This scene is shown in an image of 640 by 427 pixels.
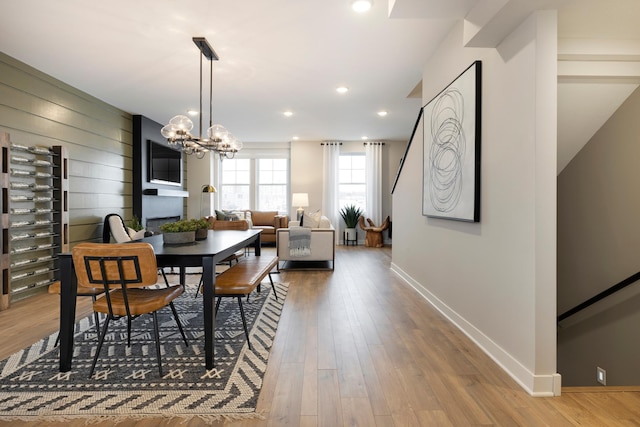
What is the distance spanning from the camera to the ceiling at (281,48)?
2150 mm

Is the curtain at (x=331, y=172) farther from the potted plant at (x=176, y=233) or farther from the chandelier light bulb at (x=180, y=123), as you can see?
the potted plant at (x=176, y=233)

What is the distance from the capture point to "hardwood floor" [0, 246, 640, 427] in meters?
1.58

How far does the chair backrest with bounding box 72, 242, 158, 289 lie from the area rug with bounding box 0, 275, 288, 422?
1.79ft

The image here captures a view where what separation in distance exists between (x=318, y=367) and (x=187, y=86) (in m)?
3.88

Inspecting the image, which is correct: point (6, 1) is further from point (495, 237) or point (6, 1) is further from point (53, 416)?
point (495, 237)

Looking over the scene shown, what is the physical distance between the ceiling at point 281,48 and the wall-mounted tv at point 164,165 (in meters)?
1.35

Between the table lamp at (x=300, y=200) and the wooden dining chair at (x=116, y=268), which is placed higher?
the table lamp at (x=300, y=200)

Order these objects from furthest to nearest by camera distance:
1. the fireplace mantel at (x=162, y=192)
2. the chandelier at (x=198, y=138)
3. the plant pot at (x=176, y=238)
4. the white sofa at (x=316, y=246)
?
1. the fireplace mantel at (x=162, y=192)
2. the white sofa at (x=316, y=246)
3. the chandelier at (x=198, y=138)
4. the plant pot at (x=176, y=238)

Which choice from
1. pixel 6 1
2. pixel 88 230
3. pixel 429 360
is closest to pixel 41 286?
pixel 88 230

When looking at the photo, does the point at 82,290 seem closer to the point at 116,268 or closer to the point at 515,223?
the point at 116,268

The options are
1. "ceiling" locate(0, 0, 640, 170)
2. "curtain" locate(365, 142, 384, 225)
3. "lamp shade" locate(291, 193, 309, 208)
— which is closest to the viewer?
"ceiling" locate(0, 0, 640, 170)

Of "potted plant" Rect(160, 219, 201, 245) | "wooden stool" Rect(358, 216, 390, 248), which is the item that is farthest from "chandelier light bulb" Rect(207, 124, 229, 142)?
"wooden stool" Rect(358, 216, 390, 248)

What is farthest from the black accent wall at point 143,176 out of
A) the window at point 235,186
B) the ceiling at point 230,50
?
the window at point 235,186

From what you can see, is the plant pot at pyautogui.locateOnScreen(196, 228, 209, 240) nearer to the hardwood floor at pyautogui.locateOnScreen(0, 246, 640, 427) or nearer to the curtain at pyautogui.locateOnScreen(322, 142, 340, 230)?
the hardwood floor at pyautogui.locateOnScreen(0, 246, 640, 427)
